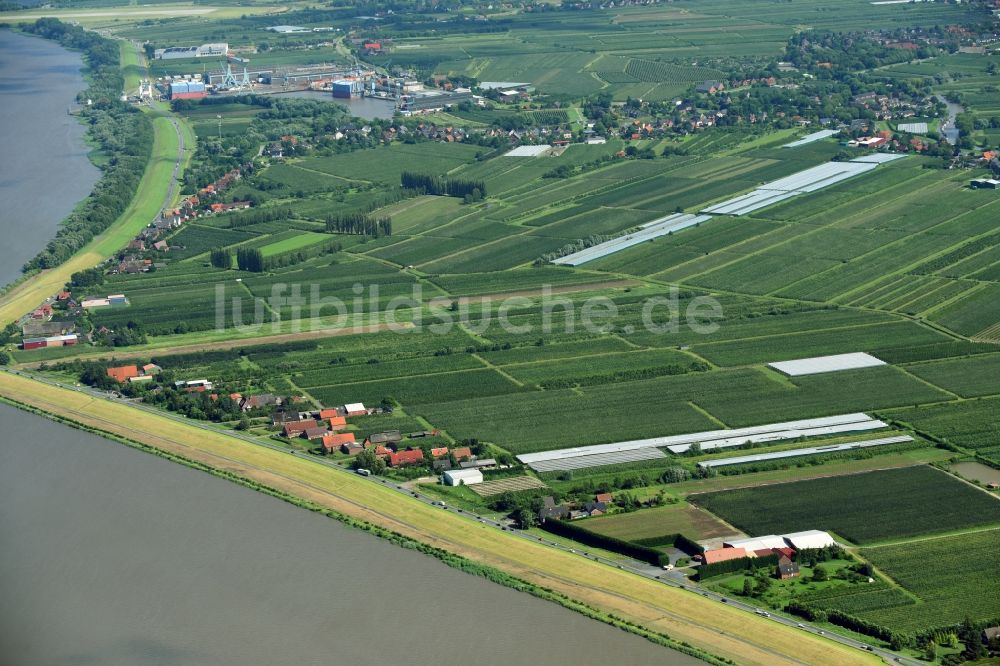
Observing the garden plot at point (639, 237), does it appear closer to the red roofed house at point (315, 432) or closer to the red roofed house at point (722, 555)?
the red roofed house at point (315, 432)

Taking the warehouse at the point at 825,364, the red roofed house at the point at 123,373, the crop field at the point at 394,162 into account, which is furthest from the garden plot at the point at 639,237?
the red roofed house at the point at 123,373

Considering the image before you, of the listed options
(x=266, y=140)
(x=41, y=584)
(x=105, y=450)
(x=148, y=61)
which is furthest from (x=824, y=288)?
(x=148, y=61)

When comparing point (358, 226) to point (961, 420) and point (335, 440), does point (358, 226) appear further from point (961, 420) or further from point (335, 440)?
point (961, 420)

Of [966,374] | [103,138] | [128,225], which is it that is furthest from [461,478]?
[103,138]

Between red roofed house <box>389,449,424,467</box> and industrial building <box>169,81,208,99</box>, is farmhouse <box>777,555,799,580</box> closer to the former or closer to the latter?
red roofed house <box>389,449,424,467</box>

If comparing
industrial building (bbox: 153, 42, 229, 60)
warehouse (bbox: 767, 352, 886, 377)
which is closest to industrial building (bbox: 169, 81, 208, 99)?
industrial building (bbox: 153, 42, 229, 60)

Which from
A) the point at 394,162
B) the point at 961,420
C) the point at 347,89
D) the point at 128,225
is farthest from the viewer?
the point at 347,89
